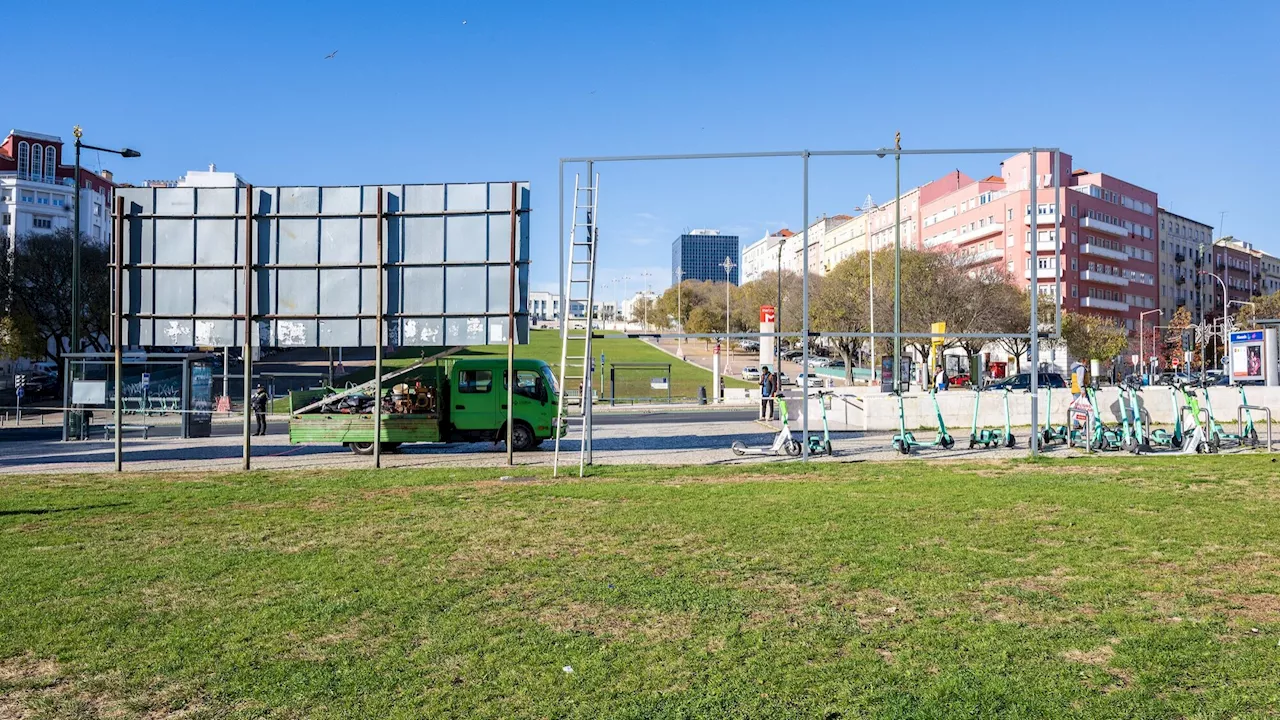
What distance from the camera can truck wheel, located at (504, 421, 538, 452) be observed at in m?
20.0

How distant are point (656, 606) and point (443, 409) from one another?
13.9 m

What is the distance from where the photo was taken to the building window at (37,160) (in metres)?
96.4

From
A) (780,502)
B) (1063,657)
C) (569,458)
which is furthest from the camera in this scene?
(569,458)

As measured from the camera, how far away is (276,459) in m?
19.2

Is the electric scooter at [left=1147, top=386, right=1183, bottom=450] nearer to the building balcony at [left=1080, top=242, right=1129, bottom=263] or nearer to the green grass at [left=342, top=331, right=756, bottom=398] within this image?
the green grass at [left=342, top=331, right=756, bottom=398]

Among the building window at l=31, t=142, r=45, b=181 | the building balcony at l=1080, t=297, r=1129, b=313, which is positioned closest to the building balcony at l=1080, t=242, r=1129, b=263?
the building balcony at l=1080, t=297, r=1129, b=313

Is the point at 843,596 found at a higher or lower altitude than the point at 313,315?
lower

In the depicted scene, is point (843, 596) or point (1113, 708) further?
point (843, 596)

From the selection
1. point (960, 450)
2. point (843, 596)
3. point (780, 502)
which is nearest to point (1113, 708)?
point (843, 596)

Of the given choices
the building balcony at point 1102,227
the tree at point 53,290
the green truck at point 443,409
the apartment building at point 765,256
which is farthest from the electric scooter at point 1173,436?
the apartment building at point 765,256

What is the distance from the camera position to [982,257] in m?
79.1

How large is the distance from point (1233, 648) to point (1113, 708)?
1402 millimetres

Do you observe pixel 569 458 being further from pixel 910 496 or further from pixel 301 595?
pixel 301 595

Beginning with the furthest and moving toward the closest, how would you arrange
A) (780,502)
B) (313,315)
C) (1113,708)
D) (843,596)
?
(313,315), (780,502), (843,596), (1113,708)
